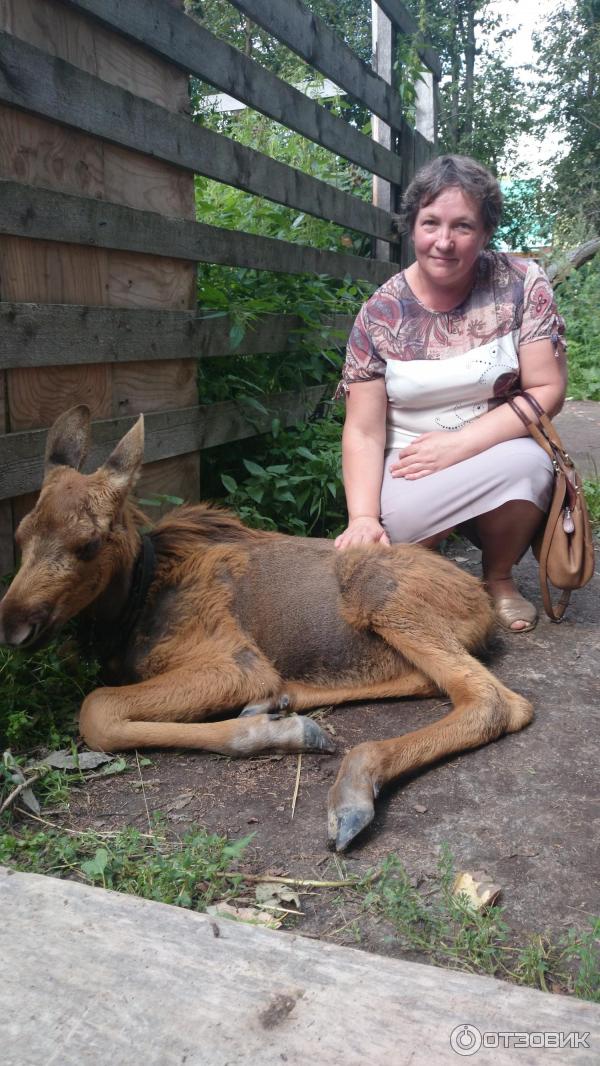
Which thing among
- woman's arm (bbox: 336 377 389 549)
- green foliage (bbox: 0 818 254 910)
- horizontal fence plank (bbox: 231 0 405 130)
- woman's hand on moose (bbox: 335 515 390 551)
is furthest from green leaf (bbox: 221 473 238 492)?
horizontal fence plank (bbox: 231 0 405 130)

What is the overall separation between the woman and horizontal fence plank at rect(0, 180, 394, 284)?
104 cm

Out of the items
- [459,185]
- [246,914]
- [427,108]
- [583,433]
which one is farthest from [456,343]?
[427,108]

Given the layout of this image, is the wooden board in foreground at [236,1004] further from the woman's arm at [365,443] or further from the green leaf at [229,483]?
the green leaf at [229,483]

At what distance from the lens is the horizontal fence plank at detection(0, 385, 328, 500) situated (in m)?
3.70

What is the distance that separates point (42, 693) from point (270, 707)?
37.6 inches

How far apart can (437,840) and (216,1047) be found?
1.31 meters

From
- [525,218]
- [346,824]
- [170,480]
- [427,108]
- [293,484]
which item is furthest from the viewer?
[525,218]

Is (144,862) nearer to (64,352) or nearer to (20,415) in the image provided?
(20,415)

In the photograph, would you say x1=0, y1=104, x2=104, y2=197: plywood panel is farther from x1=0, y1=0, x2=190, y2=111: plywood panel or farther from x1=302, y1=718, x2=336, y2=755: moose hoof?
x1=302, y1=718, x2=336, y2=755: moose hoof

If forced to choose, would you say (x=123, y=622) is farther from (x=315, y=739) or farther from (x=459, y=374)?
(x=459, y=374)

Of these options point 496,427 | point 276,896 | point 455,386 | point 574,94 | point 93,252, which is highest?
point 574,94

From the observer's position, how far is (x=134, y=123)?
13.8 feet

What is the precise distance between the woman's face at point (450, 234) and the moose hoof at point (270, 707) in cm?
219

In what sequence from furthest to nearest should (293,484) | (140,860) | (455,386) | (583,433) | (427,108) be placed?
(427,108), (583,433), (293,484), (455,386), (140,860)
